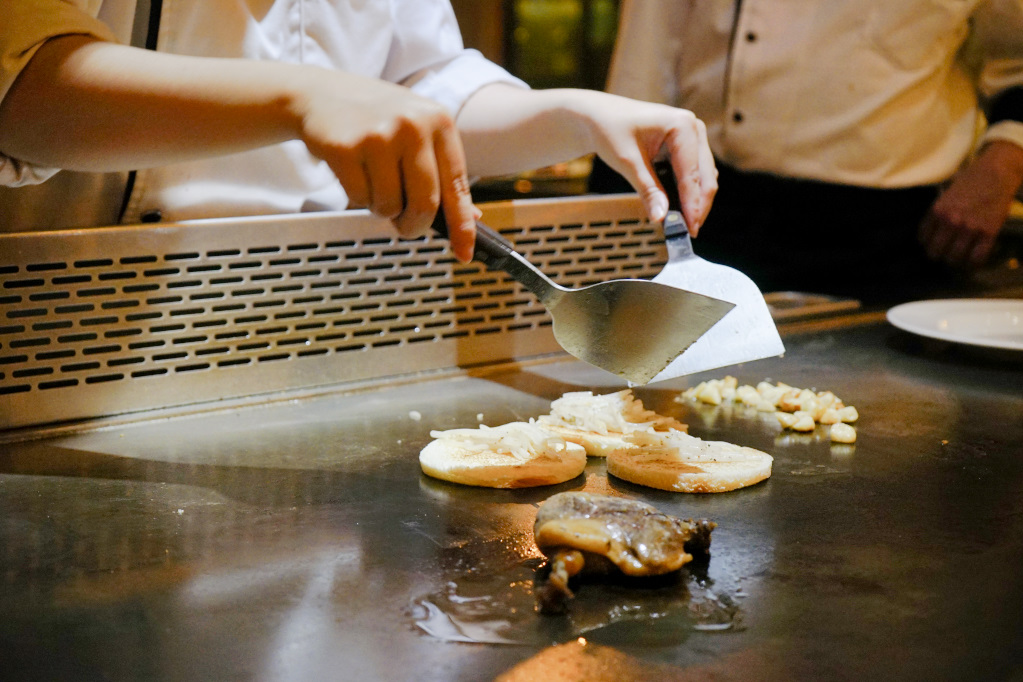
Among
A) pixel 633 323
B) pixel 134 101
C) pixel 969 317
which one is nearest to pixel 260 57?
pixel 134 101

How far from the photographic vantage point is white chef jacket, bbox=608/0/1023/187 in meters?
2.73

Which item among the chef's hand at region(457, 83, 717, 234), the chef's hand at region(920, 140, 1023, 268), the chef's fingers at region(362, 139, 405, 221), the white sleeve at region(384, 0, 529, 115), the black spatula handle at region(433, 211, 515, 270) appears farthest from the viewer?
the chef's hand at region(920, 140, 1023, 268)

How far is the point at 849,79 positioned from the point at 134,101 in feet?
7.56

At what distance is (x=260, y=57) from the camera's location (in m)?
1.70

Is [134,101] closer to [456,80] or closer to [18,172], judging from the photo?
[18,172]

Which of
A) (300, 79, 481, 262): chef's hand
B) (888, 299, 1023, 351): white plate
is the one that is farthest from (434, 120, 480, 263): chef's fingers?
(888, 299, 1023, 351): white plate

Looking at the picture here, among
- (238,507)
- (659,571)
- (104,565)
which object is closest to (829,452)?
(659,571)

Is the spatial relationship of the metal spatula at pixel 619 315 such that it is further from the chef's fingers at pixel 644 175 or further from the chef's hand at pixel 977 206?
the chef's hand at pixel 977 206

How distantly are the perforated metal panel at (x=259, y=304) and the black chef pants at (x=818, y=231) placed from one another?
1014 millimetres

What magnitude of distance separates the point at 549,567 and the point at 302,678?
1.06 ft

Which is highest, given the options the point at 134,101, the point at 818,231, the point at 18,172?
the point at 134,101

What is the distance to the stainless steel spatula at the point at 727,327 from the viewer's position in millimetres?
1367

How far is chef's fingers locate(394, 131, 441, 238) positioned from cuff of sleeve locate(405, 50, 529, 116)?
829 millimetres

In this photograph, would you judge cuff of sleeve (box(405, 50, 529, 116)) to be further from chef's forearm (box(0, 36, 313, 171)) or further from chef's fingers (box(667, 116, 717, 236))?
chef's forearm (box(0, 36, 313, 171))
